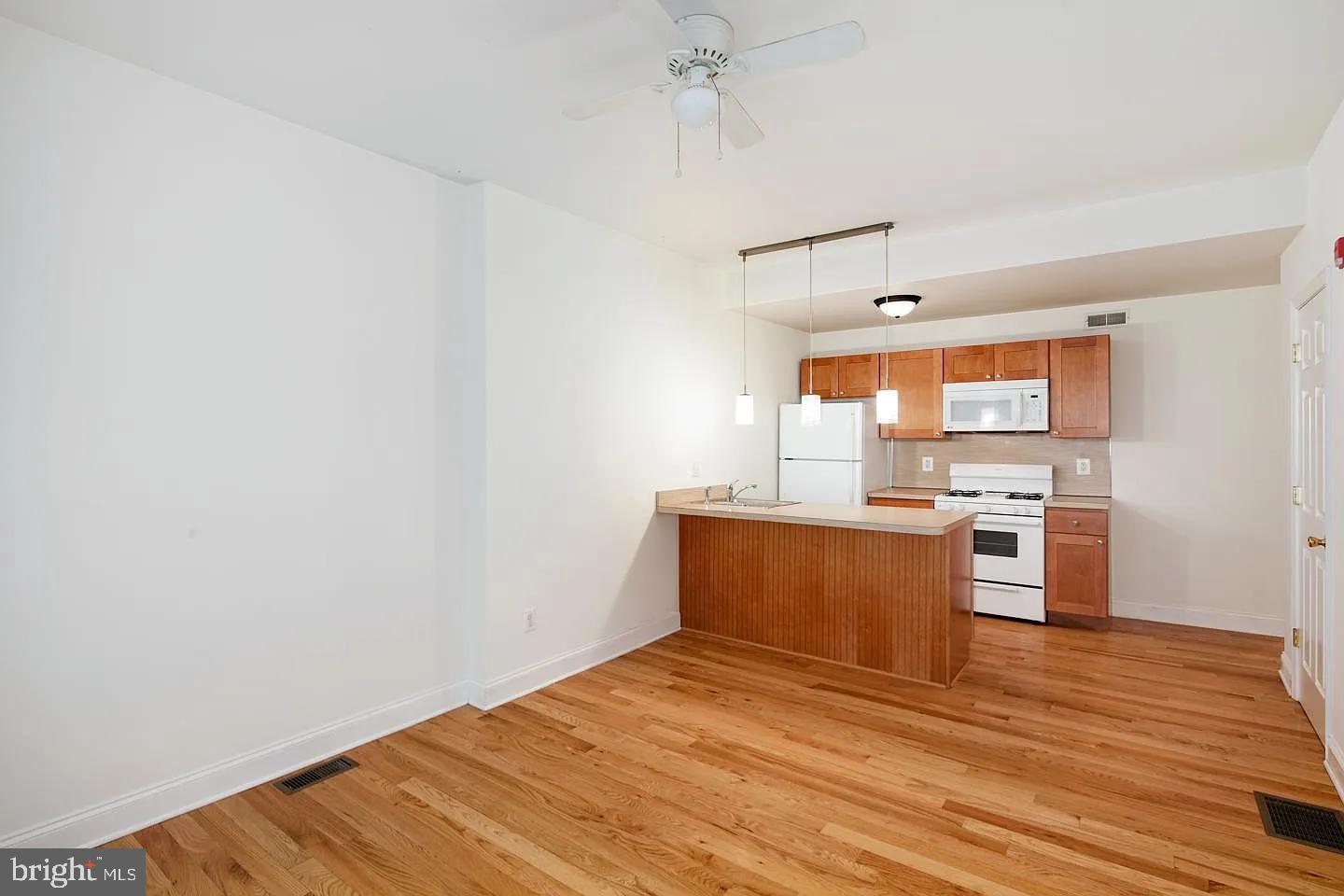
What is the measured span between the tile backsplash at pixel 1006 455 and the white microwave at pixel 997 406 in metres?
0.26

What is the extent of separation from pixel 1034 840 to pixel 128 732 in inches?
124

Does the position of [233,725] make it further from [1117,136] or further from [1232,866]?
[1117,136]

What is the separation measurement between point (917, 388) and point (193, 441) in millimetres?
5025

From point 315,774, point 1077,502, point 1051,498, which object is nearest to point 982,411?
point 1051,498

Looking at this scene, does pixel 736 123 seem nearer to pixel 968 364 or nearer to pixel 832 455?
pixel 832 455

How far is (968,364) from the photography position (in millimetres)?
5566

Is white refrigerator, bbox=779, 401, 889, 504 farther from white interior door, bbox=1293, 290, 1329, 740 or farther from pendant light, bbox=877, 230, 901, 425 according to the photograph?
white interior door, bbox=1293, 290, 1329, 740

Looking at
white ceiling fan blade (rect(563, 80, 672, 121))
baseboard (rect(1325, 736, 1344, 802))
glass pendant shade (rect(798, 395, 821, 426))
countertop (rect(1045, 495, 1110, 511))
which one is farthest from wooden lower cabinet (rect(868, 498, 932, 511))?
white ceiling fan blade (rect(563, 80, 672, 121))

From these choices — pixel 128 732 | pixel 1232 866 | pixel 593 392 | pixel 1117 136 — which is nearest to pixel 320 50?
pixel 593 392

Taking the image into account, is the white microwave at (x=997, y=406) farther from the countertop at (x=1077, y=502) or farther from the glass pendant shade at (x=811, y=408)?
the glass pendant shade at (x=811, y=408)

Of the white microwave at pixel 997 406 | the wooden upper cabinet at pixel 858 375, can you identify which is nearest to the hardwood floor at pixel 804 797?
the white microwave at pixel 997 406

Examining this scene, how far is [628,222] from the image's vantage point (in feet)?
13.7

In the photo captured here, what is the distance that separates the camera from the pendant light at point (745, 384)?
14.1 ft

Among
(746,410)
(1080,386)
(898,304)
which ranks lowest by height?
(746,410)
